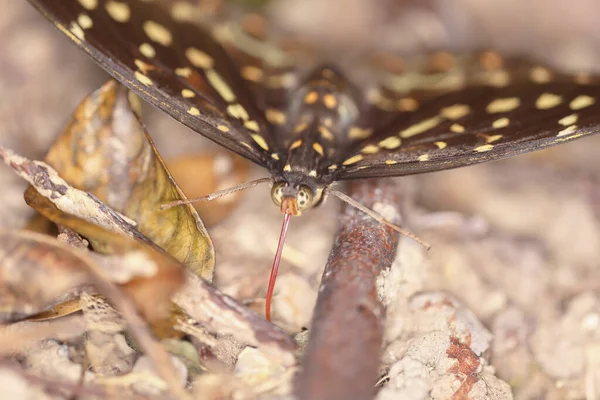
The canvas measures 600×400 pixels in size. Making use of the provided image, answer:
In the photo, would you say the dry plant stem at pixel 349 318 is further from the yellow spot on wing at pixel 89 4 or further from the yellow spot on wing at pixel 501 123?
the yellow spot on wing at pixel 89 4

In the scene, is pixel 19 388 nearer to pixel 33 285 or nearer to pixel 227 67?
pixel 33 285

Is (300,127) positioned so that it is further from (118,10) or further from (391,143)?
(118,10)

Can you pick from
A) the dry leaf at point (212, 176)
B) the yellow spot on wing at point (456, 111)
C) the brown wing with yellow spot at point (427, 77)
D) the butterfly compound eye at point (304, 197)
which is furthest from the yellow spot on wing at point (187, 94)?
the yellow spot on wing at point (456, 111)

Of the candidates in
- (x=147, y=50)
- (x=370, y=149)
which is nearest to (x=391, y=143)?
(x=370, y=149)

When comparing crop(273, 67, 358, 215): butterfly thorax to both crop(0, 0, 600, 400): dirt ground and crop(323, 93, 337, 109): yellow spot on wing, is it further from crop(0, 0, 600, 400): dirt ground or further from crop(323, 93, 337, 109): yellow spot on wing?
crop(0, 0, 600, 400): dirt ground

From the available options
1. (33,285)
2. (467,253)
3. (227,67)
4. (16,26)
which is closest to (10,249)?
(33,285)

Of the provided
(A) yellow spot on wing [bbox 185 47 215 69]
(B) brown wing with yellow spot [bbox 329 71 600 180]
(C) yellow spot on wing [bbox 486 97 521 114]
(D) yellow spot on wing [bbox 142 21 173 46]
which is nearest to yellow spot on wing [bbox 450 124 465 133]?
(B) brown wing with yellow spot [bbox 329 71 600 180]
